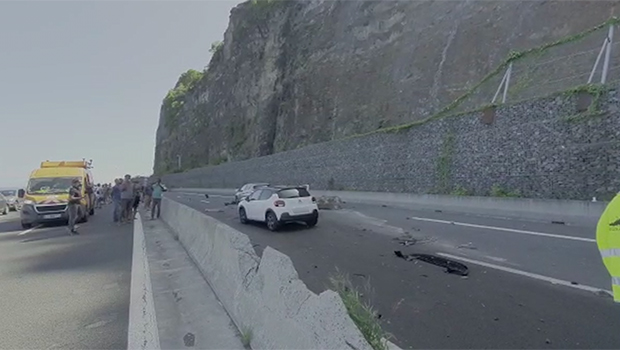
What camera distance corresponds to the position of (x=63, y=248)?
11102mm

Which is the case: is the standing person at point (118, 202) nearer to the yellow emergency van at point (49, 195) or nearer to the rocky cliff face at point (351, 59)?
the yellow emergency van at point (49, 195)

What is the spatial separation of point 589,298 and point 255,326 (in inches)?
166

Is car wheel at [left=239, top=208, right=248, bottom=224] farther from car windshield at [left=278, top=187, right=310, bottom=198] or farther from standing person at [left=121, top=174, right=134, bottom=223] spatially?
standing person at [left=121, top=174, right=134, bottom=223]

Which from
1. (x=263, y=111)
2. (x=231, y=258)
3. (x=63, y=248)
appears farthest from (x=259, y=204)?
(x=263, y=111)

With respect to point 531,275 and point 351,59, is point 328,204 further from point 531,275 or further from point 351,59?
point 351,59

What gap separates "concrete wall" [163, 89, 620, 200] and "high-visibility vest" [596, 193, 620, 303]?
11115 mm

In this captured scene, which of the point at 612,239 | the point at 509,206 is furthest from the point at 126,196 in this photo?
the point at 612,239

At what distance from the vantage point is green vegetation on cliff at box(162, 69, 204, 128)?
88.0 meters

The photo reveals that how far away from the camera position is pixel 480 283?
228 inches

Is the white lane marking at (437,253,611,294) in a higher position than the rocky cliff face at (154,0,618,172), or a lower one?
lower

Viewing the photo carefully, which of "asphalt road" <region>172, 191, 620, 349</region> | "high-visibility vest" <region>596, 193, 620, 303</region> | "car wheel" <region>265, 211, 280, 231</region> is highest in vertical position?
"high-visibility vest" <region>596, 193, 620, 303</region>

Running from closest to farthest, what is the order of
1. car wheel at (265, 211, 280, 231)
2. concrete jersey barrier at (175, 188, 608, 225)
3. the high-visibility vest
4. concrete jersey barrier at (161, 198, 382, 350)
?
the high-visibility vest < concrete jersey barrier at (161, 198, 382, 350) < concrete jersey barrier at (175, 188, 608, 225) < car wheel at (265, 211, 280, 231)

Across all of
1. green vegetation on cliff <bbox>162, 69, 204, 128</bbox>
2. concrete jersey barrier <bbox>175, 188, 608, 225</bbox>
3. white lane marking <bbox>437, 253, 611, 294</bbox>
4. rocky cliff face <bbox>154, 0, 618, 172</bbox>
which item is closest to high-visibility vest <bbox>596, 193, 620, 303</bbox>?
white lane marking <bbox>437, 253, 611, 294</bbox>

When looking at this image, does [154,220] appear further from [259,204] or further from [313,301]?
[313,301]
